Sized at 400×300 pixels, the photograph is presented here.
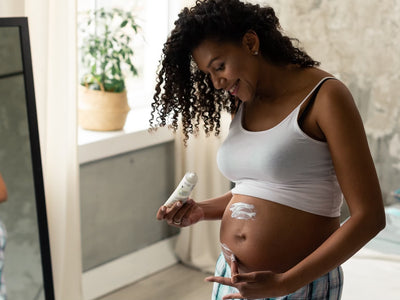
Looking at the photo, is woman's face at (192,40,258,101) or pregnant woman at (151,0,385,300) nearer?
pregnant woman at (151,0,385,300)

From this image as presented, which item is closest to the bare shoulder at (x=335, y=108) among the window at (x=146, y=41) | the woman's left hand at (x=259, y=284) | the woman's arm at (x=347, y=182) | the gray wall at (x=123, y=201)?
the woman's arm at (x=347, y=182)

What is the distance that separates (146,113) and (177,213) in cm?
Result: 196

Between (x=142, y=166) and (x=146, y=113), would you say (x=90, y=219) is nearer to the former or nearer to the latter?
(x=142, y=166)

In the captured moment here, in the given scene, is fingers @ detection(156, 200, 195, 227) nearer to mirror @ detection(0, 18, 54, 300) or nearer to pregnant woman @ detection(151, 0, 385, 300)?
pregnant woman @ detection(151, 0, 385, 300)

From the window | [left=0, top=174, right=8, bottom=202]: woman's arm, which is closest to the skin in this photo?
[left=0, top=174, right=8, bottom=202]: woman's arm

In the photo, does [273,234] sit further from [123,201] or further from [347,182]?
[123,201]

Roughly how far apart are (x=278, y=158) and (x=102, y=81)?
6.15ft

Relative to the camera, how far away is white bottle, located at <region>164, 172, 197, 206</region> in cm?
147

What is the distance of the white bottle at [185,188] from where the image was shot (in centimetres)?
147

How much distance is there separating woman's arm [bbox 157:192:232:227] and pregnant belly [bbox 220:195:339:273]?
14cm

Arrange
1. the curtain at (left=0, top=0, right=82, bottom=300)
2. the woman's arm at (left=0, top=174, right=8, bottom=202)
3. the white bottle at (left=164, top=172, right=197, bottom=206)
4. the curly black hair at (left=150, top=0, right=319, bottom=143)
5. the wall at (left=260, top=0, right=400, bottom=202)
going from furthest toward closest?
the wall at (left=260, top=0, right=400, bottom=202) < the curtain at (left=0, top=0, right=82, bottom=300) < the woman's arm at (left=0, top=174, right=8, bottom=202) < the white bottle at (left=164, top=172, right=197, bottom=206) < the curly black hair at (left=150, top=0, right=319, bottom=143)

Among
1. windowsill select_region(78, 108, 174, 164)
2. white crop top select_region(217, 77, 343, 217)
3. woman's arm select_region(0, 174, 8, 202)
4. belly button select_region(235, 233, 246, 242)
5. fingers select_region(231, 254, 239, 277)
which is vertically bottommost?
windowsill select_region(78, 108, 174, 164)

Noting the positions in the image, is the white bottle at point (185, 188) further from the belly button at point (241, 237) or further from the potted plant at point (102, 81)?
the potted plant at point (102, 81)

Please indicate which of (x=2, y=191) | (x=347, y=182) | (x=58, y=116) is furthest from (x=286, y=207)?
(x=58, y=116)
